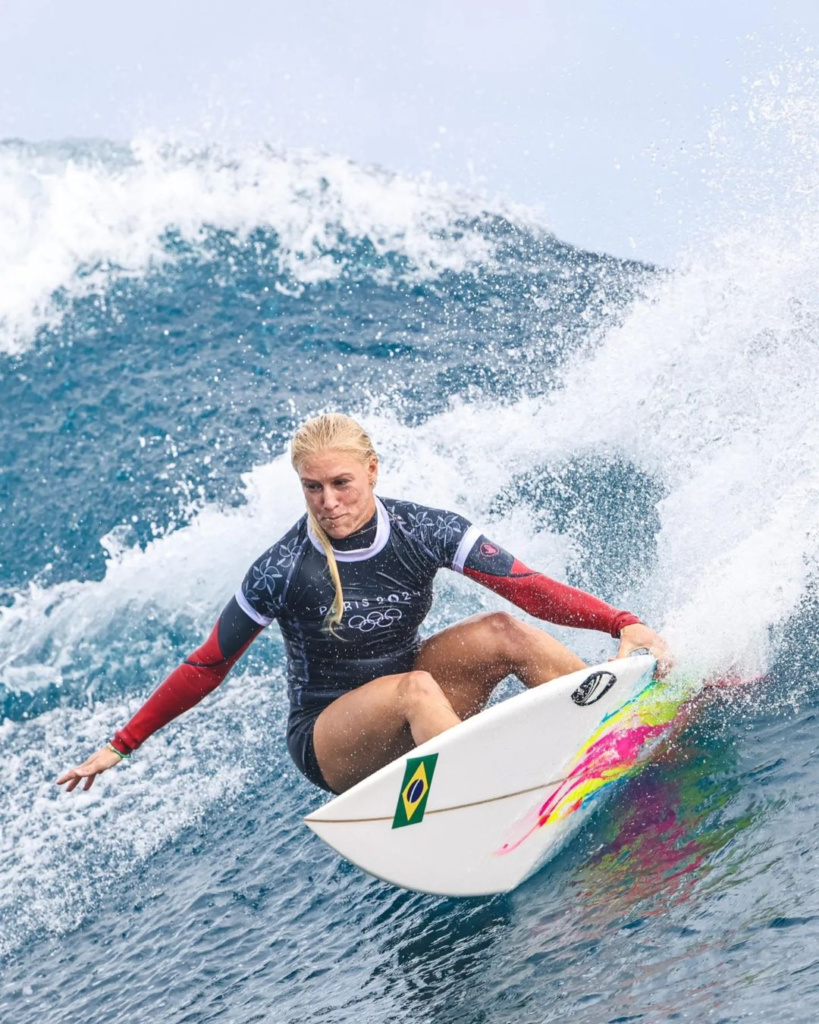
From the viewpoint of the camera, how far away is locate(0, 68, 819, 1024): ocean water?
3.51 m

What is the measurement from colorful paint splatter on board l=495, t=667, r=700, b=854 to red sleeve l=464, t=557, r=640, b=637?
1.02 ft

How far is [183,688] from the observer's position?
12.7 feet

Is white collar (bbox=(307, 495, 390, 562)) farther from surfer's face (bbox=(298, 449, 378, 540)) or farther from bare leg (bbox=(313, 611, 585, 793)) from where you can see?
bare leg (bbox=(313, 611, 585, 793))

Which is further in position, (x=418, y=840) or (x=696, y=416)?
(x=696, y=416)

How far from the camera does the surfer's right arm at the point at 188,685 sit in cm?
381

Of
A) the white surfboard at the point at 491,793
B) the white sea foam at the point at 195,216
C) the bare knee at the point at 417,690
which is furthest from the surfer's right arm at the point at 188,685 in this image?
the white sea foam at the point at 195,216

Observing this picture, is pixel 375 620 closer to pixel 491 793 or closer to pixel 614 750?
pixel 491 793

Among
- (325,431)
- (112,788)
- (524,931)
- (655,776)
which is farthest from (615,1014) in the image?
(112,788)

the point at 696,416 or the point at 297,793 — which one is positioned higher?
the point at 696,416

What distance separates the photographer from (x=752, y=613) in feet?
15.4

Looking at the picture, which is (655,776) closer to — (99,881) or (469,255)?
(99,881)

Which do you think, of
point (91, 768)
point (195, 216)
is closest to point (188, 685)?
point (91, 768)

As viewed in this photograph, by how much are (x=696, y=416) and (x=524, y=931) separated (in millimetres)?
4336

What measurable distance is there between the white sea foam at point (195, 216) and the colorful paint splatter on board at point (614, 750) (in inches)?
338
